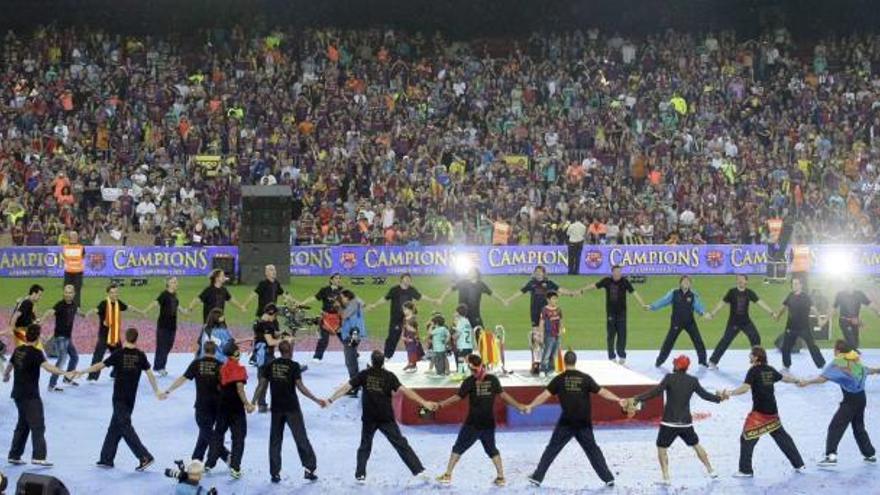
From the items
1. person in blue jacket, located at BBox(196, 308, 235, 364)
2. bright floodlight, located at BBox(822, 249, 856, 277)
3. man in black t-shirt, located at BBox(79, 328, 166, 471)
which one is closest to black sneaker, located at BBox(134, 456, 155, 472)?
man in black t-shirt, located at BBox(79, 328, 166, 471)

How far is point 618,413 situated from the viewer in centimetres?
2222

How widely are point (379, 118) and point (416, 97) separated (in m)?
2.32

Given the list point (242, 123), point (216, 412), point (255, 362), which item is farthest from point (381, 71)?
point (216, 412)

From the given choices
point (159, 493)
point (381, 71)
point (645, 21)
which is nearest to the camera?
point (159, 493)

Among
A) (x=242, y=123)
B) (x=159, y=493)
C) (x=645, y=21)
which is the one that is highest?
(x=645, y=21)

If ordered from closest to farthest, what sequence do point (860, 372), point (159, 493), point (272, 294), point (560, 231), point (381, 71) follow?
point (159, 493) < point (860, 372) < point (272, 294) < point (560, 231) < point (381, 71)

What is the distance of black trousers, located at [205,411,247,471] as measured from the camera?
1841 cm

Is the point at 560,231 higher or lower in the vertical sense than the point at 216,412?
higher

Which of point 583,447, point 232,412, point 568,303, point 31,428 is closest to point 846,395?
point 583,447

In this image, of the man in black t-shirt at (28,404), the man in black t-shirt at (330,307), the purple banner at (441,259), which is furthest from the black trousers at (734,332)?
the purple banner at (441,259)

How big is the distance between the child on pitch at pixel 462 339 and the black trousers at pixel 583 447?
17.0 ft

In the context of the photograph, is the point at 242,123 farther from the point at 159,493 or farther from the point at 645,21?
the point at 159,493

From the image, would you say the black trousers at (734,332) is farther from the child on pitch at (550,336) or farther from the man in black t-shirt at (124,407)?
the man in black t-shirt at (124,407)

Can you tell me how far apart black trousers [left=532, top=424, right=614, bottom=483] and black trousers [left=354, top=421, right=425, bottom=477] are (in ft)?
5.39
